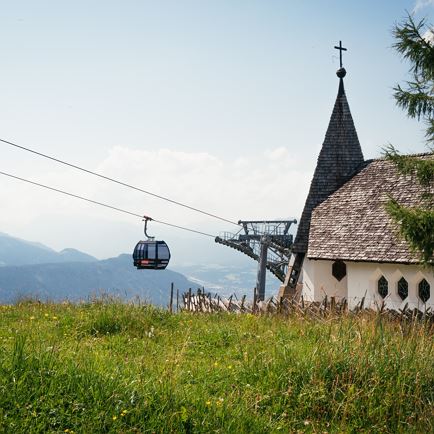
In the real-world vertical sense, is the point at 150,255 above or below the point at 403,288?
above

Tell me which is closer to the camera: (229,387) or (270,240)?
(229,387)

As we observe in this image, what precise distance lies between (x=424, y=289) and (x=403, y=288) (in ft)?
2.35

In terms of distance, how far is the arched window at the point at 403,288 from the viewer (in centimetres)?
1812

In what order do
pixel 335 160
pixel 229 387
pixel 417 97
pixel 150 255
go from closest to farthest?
pixel 229 387
pixel 417 97
pixel 150 255
pixel 335 160

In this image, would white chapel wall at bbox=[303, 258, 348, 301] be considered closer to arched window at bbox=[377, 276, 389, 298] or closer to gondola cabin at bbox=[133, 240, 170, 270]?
arched window at bbox=[377, 276, 389, 298]

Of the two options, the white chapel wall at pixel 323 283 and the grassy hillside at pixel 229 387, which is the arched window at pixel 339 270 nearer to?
the white chapel wall at pixel 323 283

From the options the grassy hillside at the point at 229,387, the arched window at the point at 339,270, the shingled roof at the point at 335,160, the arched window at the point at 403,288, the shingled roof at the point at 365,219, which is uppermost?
the shingled roof at the point at 335,160

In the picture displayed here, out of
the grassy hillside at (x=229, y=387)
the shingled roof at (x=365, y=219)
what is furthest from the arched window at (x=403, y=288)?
the grassy hillside at (x=229, y=387)

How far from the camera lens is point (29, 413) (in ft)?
18.1

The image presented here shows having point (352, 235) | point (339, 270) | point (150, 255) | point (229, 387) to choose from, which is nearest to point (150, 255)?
point (150, 255)

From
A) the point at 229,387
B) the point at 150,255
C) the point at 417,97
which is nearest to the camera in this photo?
the point at 229,387

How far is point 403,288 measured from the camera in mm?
18234

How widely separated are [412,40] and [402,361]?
10.3 meters

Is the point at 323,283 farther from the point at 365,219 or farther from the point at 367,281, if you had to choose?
the point at 365,219
